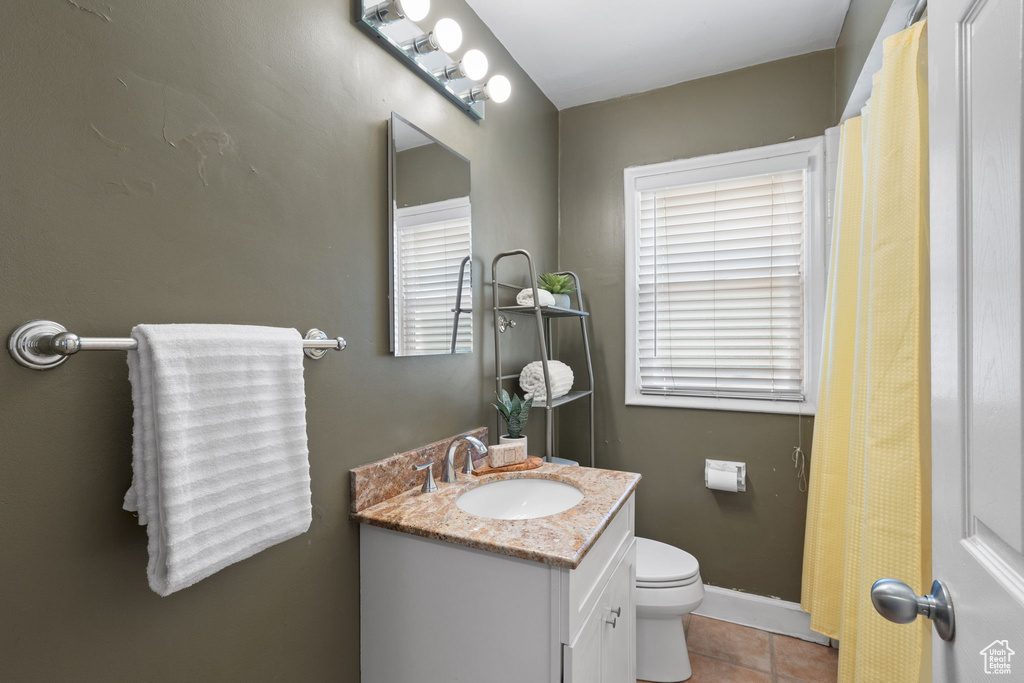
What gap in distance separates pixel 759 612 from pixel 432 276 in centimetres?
195

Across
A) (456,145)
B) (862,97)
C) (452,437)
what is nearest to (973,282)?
(452,437)

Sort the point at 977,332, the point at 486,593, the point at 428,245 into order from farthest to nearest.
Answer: the point at 428,245, the point at 486,593, the point at 977,332

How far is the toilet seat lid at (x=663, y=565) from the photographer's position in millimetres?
1688

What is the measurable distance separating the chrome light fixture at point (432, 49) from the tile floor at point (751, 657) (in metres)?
2.14

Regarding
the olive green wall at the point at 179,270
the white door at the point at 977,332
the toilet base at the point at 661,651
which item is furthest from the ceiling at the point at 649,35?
the toilet base at the point at 661,651

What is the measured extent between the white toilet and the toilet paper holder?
407 millimetres

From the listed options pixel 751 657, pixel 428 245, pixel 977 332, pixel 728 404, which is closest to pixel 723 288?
pixel 728 404

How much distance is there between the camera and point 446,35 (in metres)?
1.32

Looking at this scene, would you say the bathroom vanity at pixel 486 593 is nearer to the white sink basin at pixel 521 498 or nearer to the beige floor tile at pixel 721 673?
the white sink basin at pixel 521 498

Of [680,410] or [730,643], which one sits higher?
[680,410]

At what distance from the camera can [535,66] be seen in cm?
205

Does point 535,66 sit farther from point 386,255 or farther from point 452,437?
point 452,437

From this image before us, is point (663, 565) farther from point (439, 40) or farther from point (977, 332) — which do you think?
point (439, 40)

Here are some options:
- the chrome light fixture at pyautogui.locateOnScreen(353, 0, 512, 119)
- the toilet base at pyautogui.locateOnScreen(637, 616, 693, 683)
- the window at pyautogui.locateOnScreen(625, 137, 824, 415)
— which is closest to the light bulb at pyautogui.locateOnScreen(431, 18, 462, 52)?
the chrome light fixture at pyautogui.locateOnScreen(353, 0, 512, 119)
